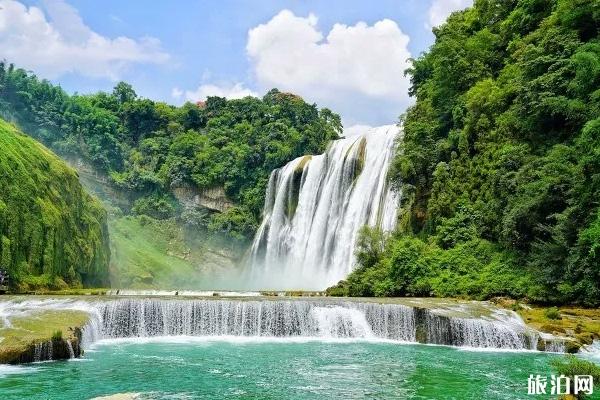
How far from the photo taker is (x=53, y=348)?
13.1 meters

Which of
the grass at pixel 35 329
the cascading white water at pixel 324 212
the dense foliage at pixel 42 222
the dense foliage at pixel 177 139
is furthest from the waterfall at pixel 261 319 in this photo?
the dense foliage at pixel 177 139

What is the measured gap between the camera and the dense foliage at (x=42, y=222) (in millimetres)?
23609

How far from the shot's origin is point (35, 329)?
13.6m

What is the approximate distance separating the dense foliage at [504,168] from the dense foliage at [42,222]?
13719 mm

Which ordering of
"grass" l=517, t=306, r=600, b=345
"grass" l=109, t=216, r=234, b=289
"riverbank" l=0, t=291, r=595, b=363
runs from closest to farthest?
"grass" l=517, t=306, r=600, b=345 → "riverbank" l=0, t=291, r=595, b=363 → "grass" l=109, t=216, r=234, b=289

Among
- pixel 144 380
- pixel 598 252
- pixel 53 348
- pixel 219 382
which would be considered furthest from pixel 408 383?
pixel 598 252

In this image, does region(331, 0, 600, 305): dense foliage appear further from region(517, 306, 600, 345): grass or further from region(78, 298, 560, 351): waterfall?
region(78, 298, 560, 351): waterfall

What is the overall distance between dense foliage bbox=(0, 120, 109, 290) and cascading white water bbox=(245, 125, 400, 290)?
13.0m

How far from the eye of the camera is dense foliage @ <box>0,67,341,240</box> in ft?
174

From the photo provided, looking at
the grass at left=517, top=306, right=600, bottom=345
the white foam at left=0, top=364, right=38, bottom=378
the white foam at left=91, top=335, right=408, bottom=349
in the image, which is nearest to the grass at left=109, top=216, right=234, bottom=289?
the white foam at left=91, top=335, right=408, bottom=349

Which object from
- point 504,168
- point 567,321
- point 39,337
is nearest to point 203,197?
point 504,168

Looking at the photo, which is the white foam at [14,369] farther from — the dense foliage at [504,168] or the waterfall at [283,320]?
the dense foliage at [504,168]

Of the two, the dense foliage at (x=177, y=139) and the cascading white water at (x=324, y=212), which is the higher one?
the dense foliage at (x=177, y=139)

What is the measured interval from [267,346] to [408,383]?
573 centimetres
